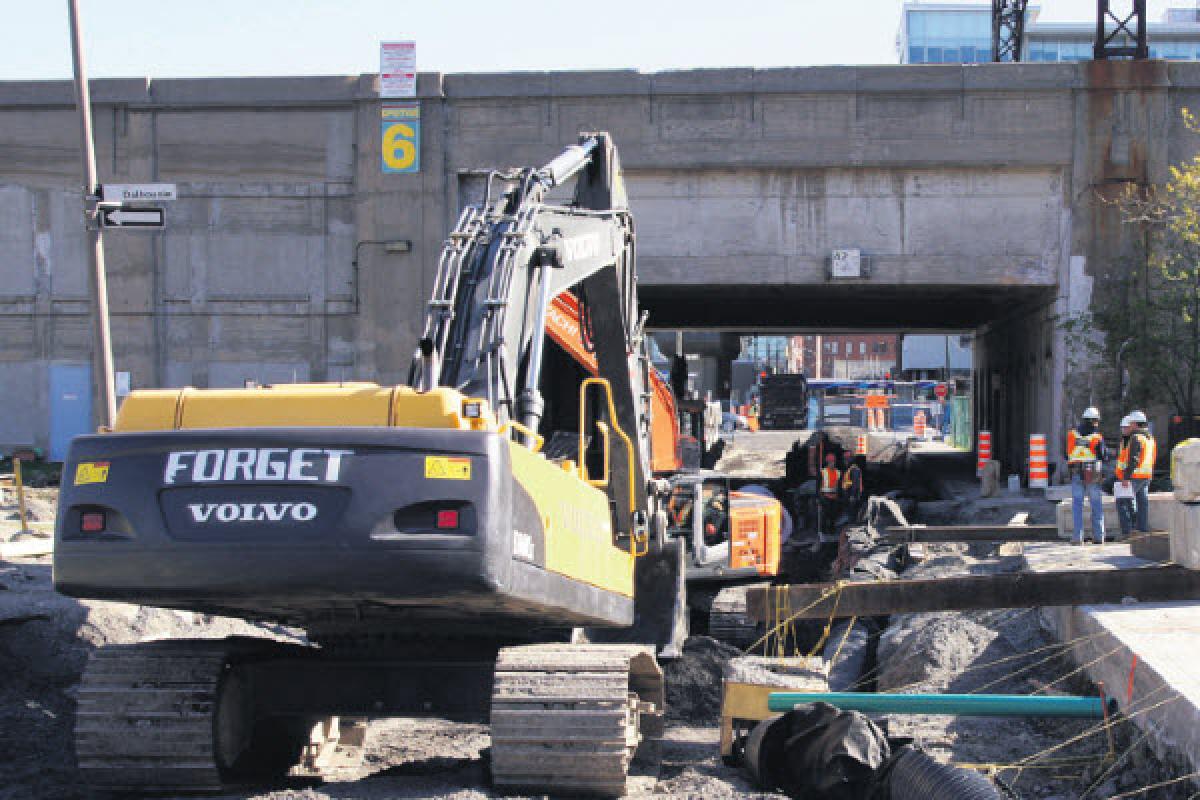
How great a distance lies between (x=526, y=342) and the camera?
307 inches

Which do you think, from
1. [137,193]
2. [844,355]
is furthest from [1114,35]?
[844,355]

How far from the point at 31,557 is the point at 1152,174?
20324 mm

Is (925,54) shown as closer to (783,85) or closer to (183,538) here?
(783,85)

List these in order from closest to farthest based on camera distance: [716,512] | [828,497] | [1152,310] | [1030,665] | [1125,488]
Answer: [1030,665] < [1125,488] < [716,512] < [828,497] < [1152,310]

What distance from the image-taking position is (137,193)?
13969mm

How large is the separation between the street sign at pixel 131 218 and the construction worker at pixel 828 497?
13.0 meters

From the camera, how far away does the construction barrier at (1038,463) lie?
2533 centimetres

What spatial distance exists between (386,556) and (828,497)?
1806 centimetres

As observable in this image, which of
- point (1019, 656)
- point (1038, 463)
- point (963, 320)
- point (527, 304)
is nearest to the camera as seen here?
point (527, 304)

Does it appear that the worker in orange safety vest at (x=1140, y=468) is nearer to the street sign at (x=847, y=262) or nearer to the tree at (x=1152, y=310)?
the tree at (x=1152, y=310)

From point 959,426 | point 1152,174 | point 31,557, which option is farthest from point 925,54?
point 31,557

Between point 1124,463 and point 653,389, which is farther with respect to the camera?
point 653,389

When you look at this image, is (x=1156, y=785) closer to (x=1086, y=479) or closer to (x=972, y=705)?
(x=972, y=705)

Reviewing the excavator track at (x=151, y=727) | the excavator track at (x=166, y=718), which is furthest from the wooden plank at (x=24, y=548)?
the excavator track at (x=151, y=727)
